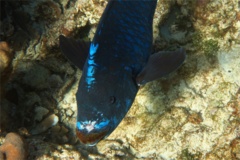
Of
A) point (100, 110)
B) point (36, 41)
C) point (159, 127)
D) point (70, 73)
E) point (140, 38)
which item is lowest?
point (100, 110)

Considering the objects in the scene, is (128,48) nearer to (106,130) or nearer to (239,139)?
(106,130)

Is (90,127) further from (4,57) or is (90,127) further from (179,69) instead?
(179,69)

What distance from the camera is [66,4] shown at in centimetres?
407

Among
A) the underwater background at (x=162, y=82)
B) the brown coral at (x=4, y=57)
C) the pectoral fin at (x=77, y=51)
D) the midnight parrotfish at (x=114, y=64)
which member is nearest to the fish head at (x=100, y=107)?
the midnight parrotfish at (x=114, y=64)

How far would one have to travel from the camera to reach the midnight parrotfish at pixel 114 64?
83.6 inches

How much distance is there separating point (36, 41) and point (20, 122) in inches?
44.3

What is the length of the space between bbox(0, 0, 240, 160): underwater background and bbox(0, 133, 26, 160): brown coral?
667 millimetres

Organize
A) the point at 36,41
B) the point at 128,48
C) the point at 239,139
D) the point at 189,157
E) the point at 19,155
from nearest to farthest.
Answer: the point at 128,48 < the point at 19,155 < the point at 239,139 < the point at 189,157 < the point at 36,41

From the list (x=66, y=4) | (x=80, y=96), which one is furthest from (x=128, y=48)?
(x=66, y=4)

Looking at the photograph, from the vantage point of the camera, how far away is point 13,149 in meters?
2.91

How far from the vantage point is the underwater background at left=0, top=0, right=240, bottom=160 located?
12.4 ft

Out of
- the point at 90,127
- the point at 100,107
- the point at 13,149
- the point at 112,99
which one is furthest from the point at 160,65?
the point at 13,149

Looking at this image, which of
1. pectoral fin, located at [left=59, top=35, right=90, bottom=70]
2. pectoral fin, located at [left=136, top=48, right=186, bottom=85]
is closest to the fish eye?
pectoral fin, located at [left=136, top=48, right=186, bottom=85]

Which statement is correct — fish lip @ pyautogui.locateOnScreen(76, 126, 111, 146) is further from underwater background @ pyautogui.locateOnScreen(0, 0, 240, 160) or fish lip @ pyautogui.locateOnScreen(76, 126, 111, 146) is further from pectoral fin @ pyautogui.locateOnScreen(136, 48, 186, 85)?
underwater background @ pyautogui.locateOnScreen(0, 0, 240, 160)
